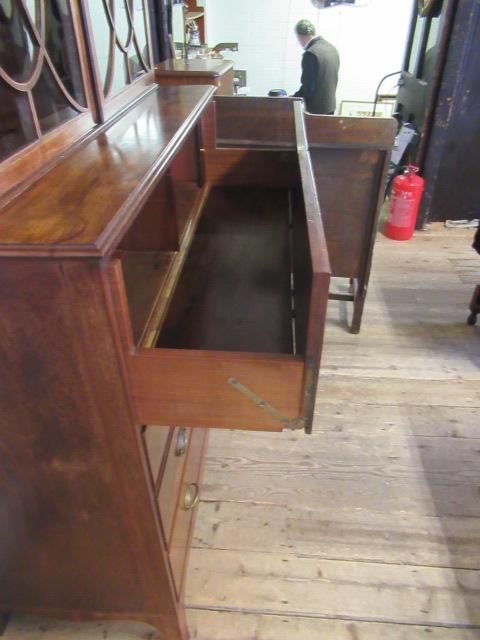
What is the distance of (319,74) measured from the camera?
344cm

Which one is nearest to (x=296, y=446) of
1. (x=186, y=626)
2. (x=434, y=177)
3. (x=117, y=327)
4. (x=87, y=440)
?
(x=186, y=626)

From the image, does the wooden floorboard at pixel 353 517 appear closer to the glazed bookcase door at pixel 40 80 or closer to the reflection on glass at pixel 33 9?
the glazed bookcase door at pixel 40 80

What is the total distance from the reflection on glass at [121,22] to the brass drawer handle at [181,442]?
898 mm

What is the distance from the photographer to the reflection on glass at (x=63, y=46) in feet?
2.35

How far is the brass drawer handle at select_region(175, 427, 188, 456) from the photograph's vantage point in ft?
3.22

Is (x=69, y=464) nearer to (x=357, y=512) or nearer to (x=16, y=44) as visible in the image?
(x=16, y=44)

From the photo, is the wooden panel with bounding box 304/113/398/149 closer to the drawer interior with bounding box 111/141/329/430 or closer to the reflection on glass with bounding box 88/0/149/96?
the drawer interior with bounding box 111/141/329/430

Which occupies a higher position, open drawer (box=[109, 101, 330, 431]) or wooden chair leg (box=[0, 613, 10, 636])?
open drawer (box=[109, 101, 330, 431])

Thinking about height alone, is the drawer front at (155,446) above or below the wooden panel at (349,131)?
below

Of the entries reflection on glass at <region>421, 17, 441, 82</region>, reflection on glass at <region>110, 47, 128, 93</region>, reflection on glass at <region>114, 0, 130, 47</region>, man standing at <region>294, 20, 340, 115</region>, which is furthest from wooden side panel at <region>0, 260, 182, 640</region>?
man standing at <region>294, 20, 340, 115</region>

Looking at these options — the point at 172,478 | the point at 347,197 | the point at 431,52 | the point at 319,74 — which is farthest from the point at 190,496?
the point at 319,74

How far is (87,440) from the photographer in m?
0.68

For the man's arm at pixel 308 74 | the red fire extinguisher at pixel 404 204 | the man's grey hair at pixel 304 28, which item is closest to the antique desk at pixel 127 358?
the red fire extinguisher at pixel 404 204

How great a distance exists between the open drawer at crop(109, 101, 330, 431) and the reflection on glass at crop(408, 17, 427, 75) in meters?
2.51
